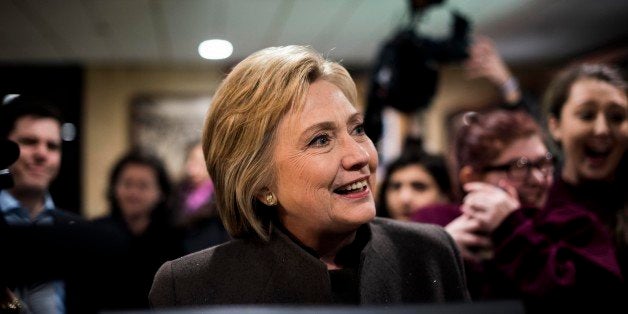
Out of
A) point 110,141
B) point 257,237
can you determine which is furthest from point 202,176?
point 110,141

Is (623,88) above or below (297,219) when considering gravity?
above

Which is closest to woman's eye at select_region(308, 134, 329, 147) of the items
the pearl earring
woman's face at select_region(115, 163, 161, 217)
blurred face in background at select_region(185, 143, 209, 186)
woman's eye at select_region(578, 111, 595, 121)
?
the pearl earring

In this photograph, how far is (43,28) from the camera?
11.6ft

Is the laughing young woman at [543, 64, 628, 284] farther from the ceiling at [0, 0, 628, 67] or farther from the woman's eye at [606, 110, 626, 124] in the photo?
the ceiling at [0, 0, 628, 67]

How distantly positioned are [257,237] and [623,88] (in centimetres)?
111

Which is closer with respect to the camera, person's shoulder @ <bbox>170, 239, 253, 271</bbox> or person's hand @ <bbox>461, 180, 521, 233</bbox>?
person's shoulder @ <bbox>170, 239, 253, 271</bbox>

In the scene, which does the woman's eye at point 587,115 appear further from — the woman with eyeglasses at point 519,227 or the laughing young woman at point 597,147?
the woman with eyeglasses at point 519,227

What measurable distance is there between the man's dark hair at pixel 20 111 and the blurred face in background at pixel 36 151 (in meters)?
0.01

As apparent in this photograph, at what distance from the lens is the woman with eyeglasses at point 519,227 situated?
1173 mm

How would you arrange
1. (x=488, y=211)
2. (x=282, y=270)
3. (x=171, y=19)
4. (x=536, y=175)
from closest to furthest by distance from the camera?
(x=282, y=270), (x=488, y=211), (x=536, y=175), (x=171, y=19)

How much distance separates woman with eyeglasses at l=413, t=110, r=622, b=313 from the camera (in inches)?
46.2

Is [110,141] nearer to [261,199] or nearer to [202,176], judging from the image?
[202,176]

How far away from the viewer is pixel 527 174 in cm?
139

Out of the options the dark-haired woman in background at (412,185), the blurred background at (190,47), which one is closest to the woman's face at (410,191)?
the dark-haired woman in background at (412,185)
